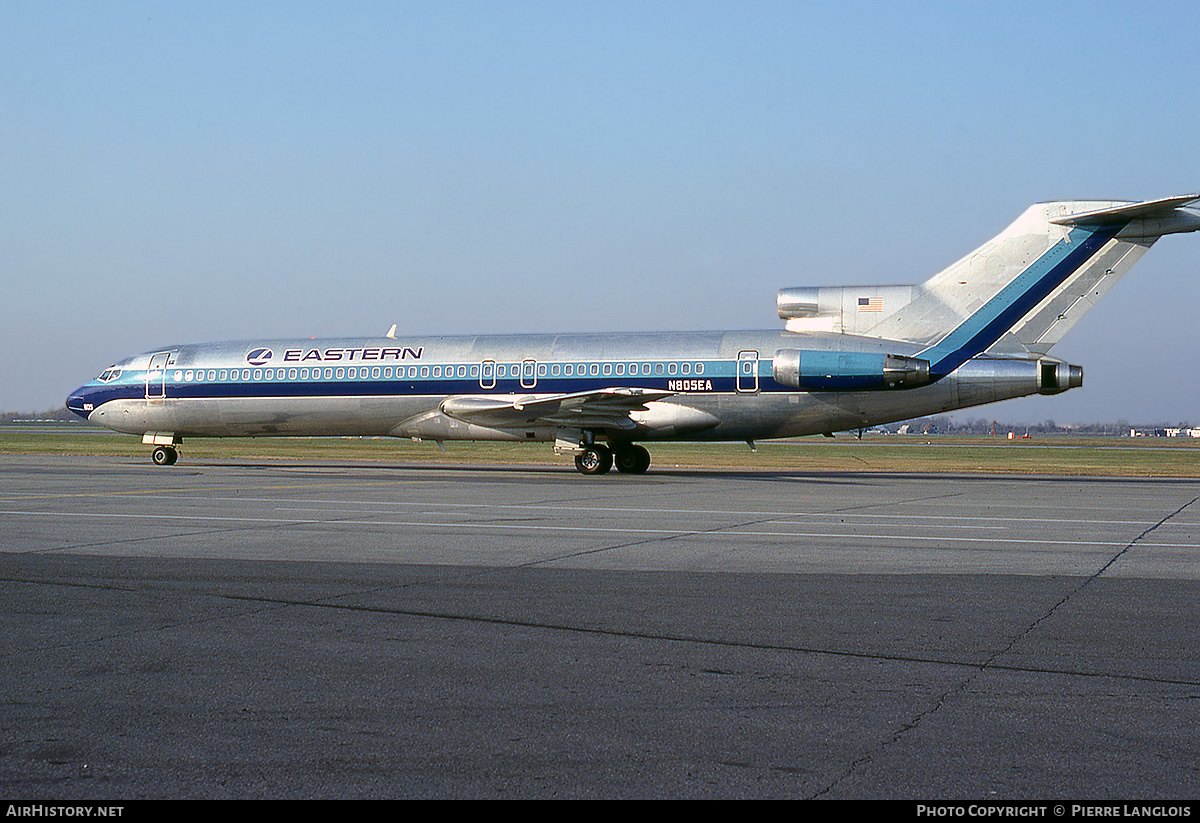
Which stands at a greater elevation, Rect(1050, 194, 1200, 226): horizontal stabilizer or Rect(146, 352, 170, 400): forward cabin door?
Rect(1050, 194, 1200, 226): horizontal stabilizer

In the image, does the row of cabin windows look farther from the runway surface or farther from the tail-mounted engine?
the runway surface

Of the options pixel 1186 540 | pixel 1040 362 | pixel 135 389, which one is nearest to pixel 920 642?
pixel 1186 540

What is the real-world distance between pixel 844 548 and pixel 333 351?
2211 cm

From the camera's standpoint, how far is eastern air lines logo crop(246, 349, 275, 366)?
103 feet

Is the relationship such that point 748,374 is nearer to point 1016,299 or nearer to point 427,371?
point 1016,299

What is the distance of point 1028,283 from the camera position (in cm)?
2522

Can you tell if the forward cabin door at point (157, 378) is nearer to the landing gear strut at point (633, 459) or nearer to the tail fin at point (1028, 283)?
the landing gear strut at point (633, 459)

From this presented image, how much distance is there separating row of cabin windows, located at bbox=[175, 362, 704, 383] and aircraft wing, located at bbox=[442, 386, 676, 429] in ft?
2.09

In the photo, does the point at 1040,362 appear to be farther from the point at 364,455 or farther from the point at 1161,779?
the point at 364,455

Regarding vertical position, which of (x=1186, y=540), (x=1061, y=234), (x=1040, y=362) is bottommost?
(x=1186, y=540)

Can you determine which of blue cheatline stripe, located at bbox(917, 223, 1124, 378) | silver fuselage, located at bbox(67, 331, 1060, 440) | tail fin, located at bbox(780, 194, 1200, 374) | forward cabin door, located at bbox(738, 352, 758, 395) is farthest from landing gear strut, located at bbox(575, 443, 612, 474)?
blue cheatline stripe, located at bbox(917, 223, 1124, 378)

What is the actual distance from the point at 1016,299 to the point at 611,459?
1122cm

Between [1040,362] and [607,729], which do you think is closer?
[607,729]

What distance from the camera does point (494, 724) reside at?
4934 millimetres
